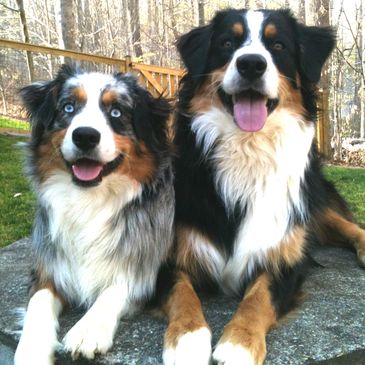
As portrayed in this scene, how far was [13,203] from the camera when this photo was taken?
7090 millimetres

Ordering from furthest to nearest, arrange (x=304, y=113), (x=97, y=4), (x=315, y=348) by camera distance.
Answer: (x=97, y=4)
(x=304, y=113)
(x=315, y=348)

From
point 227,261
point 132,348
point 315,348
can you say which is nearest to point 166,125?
point 227,261

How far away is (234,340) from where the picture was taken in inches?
95.0

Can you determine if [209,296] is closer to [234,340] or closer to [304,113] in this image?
[234,340]

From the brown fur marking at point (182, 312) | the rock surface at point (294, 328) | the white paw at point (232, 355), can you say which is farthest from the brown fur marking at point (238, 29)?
the white paw at point (232, 355)

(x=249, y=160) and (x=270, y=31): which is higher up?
(x=270, y=31)

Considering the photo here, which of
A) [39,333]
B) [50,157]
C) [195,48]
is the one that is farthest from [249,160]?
[39,333]

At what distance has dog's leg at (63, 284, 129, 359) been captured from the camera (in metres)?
2.49

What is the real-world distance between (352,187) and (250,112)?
6.36 meters

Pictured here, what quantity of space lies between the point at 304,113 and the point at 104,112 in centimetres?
125

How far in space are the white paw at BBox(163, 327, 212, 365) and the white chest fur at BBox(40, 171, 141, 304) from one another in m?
0.68

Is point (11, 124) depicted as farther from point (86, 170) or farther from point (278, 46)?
point (278, 46)

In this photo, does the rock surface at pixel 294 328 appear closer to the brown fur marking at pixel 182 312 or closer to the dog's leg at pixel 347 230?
the brown fur marking at pixel 182 312

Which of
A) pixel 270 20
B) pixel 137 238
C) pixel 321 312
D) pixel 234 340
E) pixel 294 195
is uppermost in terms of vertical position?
pixel 270 20
